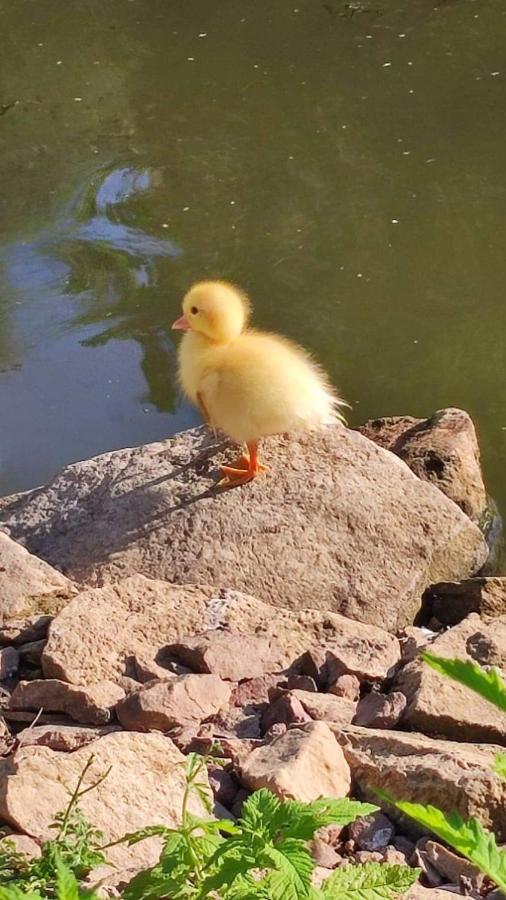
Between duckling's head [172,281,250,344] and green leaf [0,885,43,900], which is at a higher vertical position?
green leaf [0,885,43,900]

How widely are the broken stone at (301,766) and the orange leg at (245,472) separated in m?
1.58

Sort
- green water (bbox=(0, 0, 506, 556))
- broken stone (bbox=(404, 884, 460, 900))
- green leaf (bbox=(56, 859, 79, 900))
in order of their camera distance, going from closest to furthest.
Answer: green leaf (bbox=(56, 859, 79, 900)), broken stone (bbox=(404, 884, 460, 900)), green water (bbox=(0, 0, 506, 556))

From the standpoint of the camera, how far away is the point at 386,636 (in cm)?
341

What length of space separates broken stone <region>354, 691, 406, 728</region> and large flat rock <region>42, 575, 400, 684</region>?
126 millimetres

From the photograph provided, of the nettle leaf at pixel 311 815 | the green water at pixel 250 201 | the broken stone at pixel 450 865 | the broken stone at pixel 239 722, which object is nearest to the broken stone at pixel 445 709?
the broken stone at pixel 239 722

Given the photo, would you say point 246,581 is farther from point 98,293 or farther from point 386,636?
point 98,293

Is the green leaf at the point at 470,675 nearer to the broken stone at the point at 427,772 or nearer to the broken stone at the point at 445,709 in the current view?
the broken stone at the point at 427,772

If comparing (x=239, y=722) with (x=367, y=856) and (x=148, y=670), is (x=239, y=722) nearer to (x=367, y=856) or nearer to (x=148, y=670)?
(x=148, y=670)

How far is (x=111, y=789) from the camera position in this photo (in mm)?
2420

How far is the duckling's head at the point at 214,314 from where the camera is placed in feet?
14.3

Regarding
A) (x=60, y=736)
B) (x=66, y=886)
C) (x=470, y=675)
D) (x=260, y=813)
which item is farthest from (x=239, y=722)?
(x=470, y=675)

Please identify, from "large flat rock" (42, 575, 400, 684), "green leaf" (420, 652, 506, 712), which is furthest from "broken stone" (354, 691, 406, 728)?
"green leaf" (420, 652, 506, 712)

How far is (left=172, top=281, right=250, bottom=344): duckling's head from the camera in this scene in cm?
437

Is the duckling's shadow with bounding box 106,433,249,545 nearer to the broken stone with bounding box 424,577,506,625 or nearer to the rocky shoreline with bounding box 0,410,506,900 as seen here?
the rocky shoreline with bounding box 0,410,506,900
